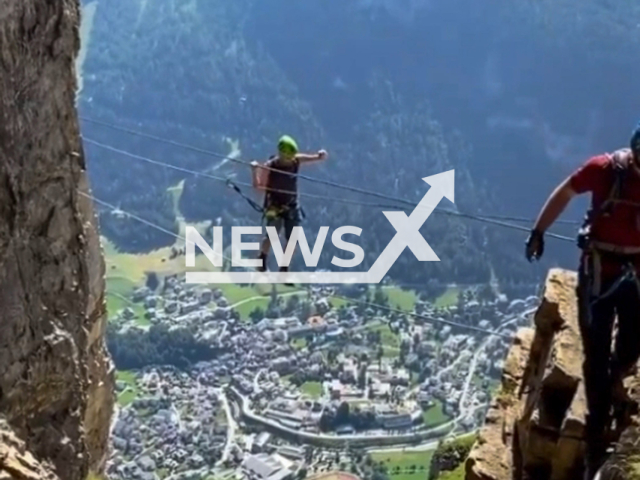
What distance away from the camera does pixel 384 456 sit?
135 ft

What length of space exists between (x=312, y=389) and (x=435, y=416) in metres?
6.50

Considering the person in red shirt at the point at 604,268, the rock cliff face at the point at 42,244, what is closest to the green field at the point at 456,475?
the person in red shirt at the point at 604,268

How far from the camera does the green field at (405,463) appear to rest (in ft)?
125

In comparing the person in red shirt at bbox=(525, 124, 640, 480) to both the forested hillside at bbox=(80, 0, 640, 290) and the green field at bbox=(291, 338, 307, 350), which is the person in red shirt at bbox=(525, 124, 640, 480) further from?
the forested hillside at bbox=(80, 0, 640, 290)

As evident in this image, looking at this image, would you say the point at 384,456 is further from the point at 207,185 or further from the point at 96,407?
the point at 207,185

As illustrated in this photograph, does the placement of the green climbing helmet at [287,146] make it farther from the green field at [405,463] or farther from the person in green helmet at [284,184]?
the green field at [405,463]

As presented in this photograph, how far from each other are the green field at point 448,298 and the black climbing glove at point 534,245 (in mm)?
50048

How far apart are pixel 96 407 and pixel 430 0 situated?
330 feet

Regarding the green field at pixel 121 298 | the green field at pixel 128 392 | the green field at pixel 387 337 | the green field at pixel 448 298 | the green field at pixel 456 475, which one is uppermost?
the green field at pixel 456 475

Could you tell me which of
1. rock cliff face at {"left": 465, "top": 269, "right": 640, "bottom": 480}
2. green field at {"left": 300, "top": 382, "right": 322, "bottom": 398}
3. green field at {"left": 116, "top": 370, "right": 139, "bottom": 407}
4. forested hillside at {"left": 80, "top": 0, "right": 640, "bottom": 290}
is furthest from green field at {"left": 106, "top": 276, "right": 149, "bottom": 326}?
rock cliff face at {"left": 465, "top": 269, "right": 640, "bottom": 480}

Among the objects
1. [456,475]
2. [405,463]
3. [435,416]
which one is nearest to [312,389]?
[435,416]

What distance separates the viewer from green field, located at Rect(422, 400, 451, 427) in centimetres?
4447

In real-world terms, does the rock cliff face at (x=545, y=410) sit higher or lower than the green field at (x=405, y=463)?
higher

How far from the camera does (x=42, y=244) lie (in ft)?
37.0
